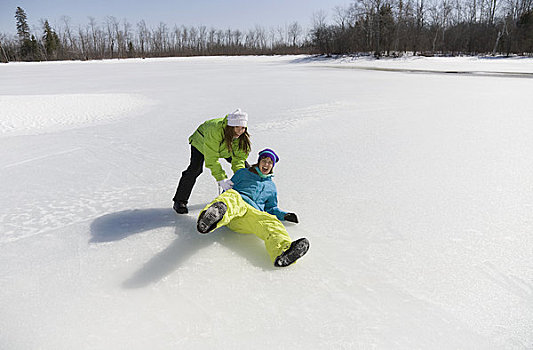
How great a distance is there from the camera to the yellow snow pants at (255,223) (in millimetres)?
2111

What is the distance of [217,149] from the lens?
2.58 m

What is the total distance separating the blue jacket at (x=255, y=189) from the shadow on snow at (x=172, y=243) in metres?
0.26

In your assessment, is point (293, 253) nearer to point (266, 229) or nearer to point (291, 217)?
point (266, 229)

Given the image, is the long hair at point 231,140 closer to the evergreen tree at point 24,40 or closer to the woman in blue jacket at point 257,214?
the woman in blue jacket at point 257,214

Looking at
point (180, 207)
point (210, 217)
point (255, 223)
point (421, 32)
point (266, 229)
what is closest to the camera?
point (210, 217)

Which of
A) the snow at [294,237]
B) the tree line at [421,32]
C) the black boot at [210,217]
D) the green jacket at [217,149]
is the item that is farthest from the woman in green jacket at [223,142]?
the tree line at [421,32]

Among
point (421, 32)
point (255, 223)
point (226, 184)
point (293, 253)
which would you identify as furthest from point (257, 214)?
point (421, 32)

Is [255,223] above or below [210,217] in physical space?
below

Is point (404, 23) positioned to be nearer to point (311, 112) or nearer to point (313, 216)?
point (311, 112)

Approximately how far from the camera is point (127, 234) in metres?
2.59

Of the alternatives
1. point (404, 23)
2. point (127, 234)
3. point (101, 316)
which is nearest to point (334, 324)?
point (101, 316)

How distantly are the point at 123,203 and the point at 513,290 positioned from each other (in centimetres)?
Result: 286

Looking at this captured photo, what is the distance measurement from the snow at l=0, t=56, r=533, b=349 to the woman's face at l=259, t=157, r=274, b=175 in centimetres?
49

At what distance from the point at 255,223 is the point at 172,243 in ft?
1.98
